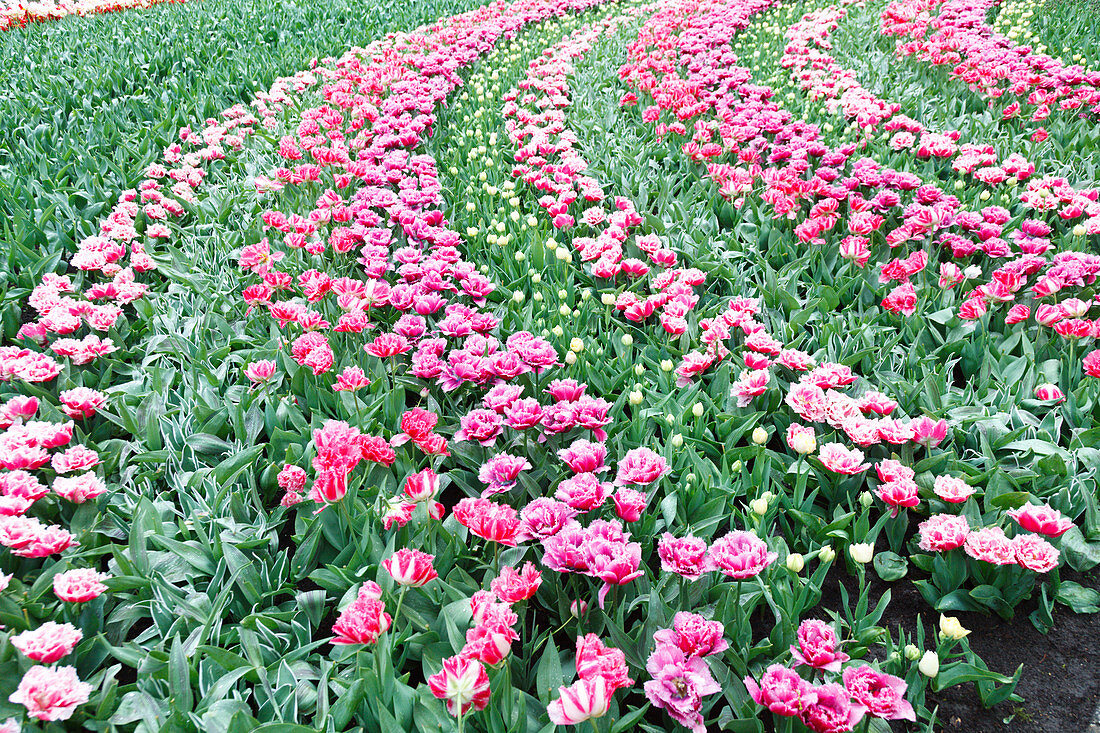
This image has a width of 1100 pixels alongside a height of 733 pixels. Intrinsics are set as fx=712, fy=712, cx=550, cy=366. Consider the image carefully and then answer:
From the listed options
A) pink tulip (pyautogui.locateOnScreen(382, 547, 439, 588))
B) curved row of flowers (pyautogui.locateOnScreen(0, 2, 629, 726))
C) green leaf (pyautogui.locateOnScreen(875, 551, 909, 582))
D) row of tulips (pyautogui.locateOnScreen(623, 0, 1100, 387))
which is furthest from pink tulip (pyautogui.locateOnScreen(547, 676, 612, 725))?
row of tulips (pyautogui.locateOnScreen(623, 0, 1100, 387))

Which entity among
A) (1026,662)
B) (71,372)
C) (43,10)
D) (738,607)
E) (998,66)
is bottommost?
(1026,662)

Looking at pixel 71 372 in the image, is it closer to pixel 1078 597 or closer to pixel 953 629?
pixel 953 629

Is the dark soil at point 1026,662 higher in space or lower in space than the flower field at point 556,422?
lower

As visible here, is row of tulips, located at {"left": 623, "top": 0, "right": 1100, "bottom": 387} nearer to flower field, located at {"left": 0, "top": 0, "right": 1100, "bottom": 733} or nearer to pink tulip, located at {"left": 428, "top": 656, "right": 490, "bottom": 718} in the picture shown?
flower field, located at {"left": 0, "top": 0, "right": 1100, "bottom": 733}

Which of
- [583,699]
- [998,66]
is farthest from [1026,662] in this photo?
[998,66]

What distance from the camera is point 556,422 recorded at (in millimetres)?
2029

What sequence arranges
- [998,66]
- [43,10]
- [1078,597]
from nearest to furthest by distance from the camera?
[1078,597] → [998,66] → [43,10]

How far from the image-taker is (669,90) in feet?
16.4

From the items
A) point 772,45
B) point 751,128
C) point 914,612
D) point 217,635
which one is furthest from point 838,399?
point 772,45

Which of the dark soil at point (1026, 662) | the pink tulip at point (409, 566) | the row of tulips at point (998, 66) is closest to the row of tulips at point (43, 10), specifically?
the row of tulips at point (998, 66)

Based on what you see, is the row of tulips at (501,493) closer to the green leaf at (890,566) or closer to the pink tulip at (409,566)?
the pink tulip at (409,566)

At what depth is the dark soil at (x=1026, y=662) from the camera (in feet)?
5.34

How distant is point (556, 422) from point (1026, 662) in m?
1.32

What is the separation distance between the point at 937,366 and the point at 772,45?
16.7 feet
